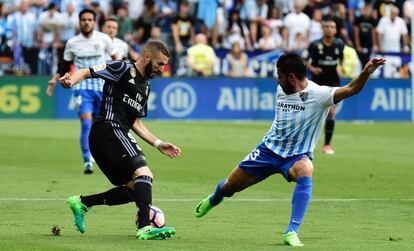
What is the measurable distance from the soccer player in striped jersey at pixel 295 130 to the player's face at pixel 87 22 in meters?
7.02

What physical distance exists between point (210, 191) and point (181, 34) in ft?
57.3

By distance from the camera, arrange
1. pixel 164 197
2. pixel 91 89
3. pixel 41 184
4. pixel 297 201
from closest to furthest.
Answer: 1. pixel 297 201
2. pixel 164 197
3. pixel 41 184
4. pixel 91 89

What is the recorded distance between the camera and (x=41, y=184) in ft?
51.3

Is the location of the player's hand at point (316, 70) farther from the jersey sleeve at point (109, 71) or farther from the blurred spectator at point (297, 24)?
the blurred spectator at point (297, 24)

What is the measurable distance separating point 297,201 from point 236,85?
2072 centimetres

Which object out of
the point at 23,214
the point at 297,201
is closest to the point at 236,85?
the point at 23,214

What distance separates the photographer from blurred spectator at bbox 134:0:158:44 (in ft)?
103

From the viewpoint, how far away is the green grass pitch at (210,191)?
1019cm

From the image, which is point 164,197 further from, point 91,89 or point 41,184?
point 91,89

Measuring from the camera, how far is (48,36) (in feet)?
101

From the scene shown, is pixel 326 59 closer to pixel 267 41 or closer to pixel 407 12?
pixel 267 41

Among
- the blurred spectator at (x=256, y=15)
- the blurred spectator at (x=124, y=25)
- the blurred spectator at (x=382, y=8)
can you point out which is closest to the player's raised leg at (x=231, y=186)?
the blurred spectator at (x=124, y=25)

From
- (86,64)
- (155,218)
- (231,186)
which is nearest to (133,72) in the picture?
(155,218)

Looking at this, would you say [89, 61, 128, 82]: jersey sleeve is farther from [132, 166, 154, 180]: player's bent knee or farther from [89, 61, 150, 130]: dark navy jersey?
[132, 166, 154, 180]: player's bent knee
